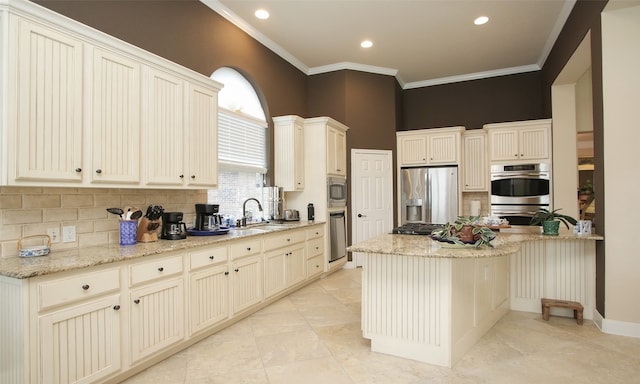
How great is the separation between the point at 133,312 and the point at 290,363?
1.17 meters

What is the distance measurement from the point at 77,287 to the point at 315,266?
3194mm

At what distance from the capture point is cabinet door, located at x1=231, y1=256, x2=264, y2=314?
3.29 metres

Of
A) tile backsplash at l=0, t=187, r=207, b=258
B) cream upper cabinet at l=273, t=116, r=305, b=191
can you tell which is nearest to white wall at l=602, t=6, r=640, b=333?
cream upper cabinet at l=273, t=116, r=305, b=191

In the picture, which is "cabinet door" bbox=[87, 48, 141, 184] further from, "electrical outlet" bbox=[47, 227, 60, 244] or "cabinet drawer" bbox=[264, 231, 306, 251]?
"cabinet drawer" bbox=[264, 231, 306, 251]

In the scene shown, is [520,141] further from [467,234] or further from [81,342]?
[81,342]

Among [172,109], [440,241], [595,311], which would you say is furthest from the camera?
[595,311]

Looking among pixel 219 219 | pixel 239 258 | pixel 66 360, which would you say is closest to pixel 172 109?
pixel 219 219

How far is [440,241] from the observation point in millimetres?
2572

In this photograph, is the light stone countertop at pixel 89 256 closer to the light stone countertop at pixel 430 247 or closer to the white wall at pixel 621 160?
the light stone countertop at pixel 430 247

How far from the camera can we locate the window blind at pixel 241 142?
4.17 meters

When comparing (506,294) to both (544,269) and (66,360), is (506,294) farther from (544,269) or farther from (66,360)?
(66,360)

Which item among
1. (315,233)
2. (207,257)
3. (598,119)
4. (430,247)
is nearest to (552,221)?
(598,119)

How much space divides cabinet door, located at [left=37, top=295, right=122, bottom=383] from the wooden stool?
12.2ft

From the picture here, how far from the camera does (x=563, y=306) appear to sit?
3.35 metres
